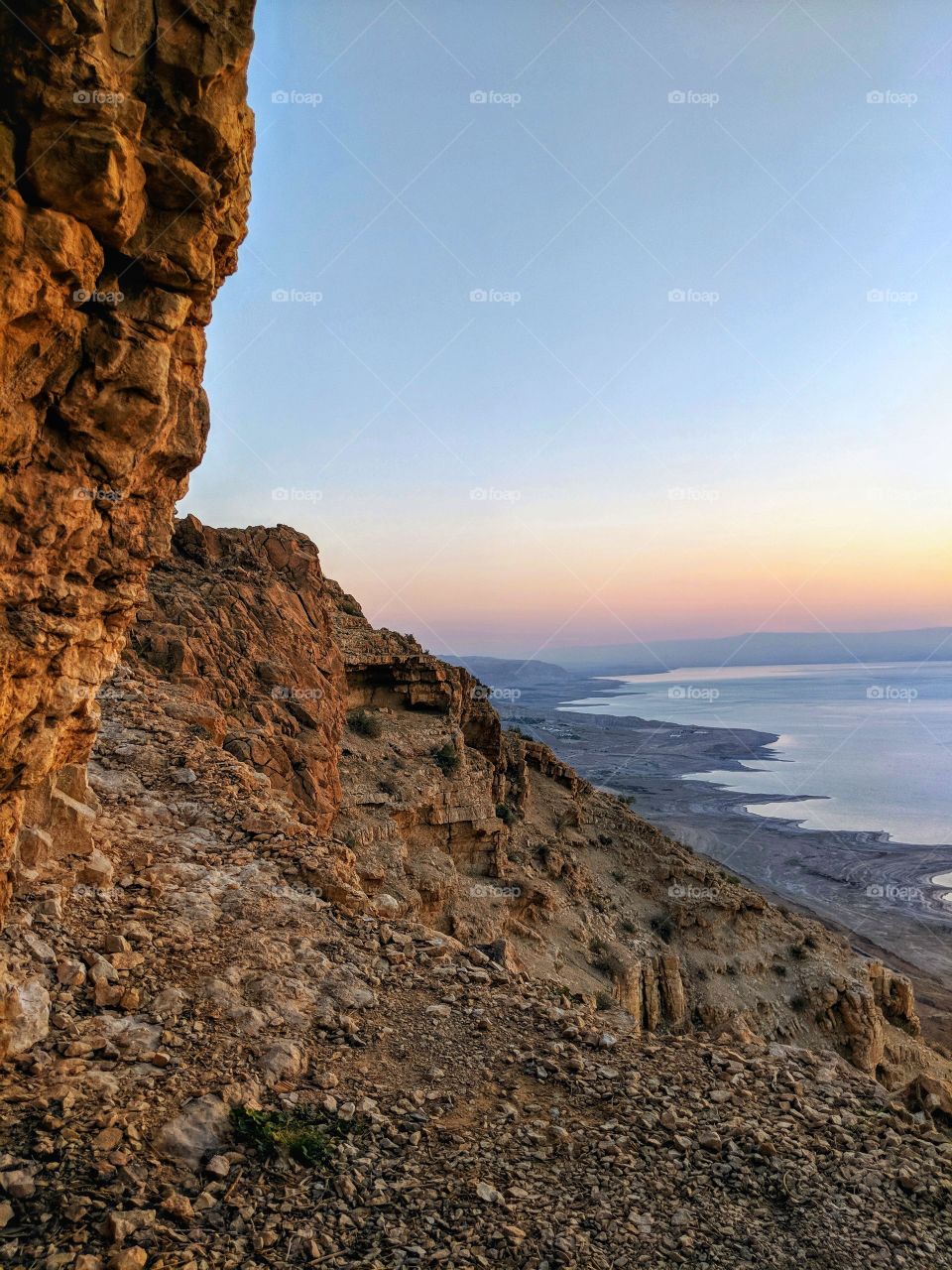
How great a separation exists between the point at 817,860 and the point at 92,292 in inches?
2462

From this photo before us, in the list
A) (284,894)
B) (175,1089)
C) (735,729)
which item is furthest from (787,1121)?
(735,729)

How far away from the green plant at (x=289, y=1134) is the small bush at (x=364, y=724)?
64.4 ft

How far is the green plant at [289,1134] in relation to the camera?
215 inches

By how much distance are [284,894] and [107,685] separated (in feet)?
19.7

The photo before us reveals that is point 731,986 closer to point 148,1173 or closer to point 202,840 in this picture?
point 202,840

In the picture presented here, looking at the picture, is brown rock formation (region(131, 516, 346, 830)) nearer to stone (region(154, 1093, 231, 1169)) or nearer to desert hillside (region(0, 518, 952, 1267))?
desert hillside (region(0, 518, 952, 1267))

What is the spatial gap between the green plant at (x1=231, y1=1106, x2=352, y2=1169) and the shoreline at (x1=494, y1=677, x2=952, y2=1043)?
37.6m

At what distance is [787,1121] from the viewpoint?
6684 mm

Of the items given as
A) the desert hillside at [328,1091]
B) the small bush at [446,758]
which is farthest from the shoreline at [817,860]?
the desert hillside at [328,1091]

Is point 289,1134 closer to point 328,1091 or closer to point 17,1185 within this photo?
point 328,1091

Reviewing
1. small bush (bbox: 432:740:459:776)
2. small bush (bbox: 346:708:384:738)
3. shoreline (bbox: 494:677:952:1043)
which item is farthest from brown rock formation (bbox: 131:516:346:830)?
shoreline (bbox: 494:677:952:1043)

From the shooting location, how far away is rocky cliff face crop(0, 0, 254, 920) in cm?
396

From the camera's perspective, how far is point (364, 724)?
2559cm

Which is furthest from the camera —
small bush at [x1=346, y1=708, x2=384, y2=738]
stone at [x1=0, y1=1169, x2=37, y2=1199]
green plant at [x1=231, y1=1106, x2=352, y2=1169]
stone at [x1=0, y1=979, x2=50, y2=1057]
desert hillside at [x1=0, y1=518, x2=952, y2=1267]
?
small bush at [x1=346, y1=708, x2=384, y2=738]
